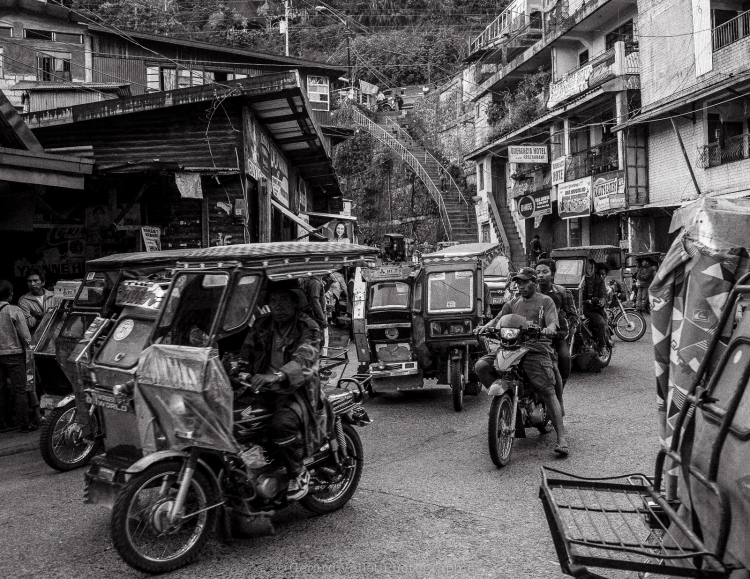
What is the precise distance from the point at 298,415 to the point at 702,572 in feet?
10.1

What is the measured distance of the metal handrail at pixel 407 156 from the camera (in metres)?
38.5

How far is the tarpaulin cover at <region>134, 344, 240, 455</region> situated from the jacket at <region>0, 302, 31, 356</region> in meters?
4.81

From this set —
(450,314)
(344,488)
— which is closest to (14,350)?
(344,488)

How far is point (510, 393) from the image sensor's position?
6859 mm

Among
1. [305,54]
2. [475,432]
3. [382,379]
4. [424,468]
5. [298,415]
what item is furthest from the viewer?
[305,54]

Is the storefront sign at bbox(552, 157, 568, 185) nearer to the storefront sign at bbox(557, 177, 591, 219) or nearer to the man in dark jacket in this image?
the storefront sign at bbox(557, 177, 591, 219)

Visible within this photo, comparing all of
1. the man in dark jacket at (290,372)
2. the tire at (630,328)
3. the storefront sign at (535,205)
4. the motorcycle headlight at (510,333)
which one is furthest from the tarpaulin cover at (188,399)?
the storefront sign at (535,205)

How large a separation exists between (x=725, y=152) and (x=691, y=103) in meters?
1.87

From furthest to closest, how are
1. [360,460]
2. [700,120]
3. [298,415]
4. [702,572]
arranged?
[700,120] < [360,460] < [298,415] < [702,572]

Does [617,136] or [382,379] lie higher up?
[617,136]

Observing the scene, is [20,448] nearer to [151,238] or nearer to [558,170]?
[151,238]

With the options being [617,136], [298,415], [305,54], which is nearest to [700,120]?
[617,136]

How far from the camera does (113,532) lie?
4133mm

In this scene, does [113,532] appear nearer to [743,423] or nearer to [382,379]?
[743,423]
